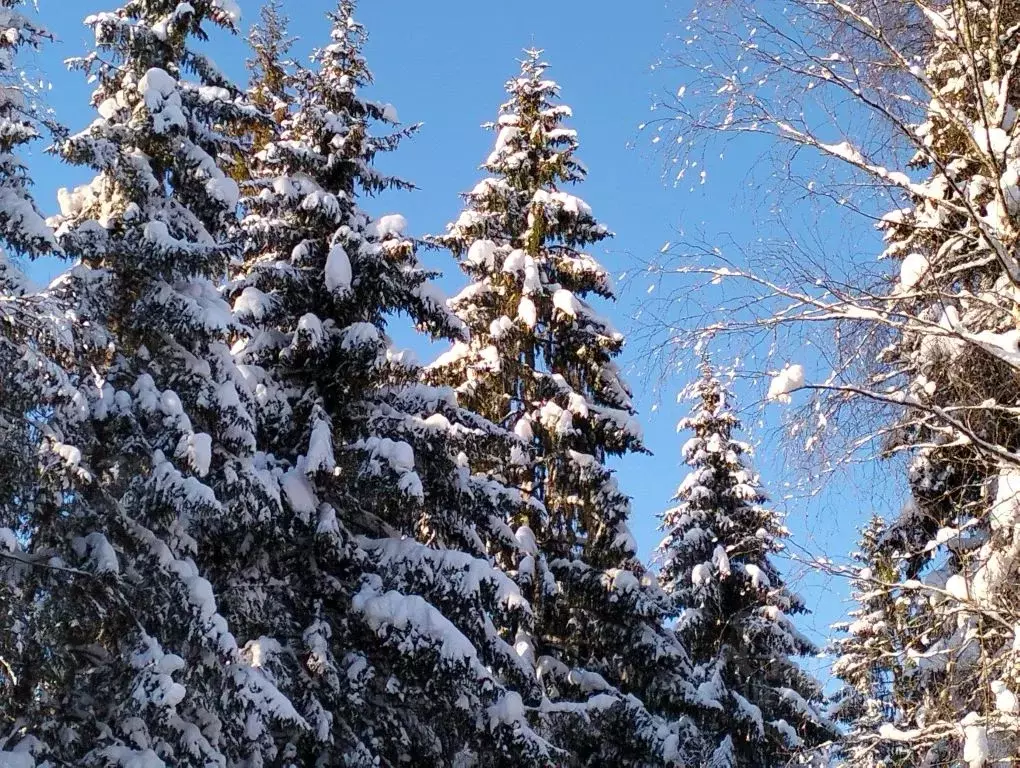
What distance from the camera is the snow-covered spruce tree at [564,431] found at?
14758 mm

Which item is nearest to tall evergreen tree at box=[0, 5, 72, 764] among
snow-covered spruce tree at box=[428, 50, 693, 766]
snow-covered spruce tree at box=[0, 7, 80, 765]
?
snow-covered spruce tree at box=[0, 7, 80, 765]

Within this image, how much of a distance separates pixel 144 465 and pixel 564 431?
23.5 ft

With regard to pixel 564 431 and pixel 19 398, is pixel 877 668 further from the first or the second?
pixel 564 431

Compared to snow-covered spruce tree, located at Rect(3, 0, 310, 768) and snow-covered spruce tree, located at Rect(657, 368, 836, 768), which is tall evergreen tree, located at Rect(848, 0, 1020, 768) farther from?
snow-covered spruce tree, located at Rect(657, 368, 836, 768)

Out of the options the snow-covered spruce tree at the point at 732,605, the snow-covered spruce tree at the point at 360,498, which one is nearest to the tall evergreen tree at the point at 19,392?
the snow-covered spruce tree at the point at 360,498

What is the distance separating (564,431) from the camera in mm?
15430

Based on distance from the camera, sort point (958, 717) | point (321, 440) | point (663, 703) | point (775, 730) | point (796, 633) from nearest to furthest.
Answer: point (958, 717) < point (321, 440) < point (663, 703) < point (775, 730) < point (796, 633)

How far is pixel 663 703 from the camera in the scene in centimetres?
1612

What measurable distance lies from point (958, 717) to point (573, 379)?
12155 millimetres

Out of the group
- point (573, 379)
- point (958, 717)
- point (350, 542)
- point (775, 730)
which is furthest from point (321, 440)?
point (775, 730)

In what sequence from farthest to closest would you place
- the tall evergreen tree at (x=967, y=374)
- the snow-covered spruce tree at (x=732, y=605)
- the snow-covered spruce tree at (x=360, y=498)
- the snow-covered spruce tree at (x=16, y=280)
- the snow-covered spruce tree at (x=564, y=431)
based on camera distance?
the snow-covered spruce tree at (x=732, y=605)
the snow-covered spruce tree at (x=564, y=431)
the snow-covered spruce tree at (x=360, y=498)
the snow-covered spruce tree at (x=16, y=280)
the tall evergreen tree at (x=967, y=374)

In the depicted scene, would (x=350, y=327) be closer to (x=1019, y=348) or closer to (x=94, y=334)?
(x=94, y=334)

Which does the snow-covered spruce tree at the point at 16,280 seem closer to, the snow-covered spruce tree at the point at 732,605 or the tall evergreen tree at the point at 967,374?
the tall evergreen tree at the point at 967,374

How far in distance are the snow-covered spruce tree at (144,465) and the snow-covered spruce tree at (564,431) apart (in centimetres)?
530
